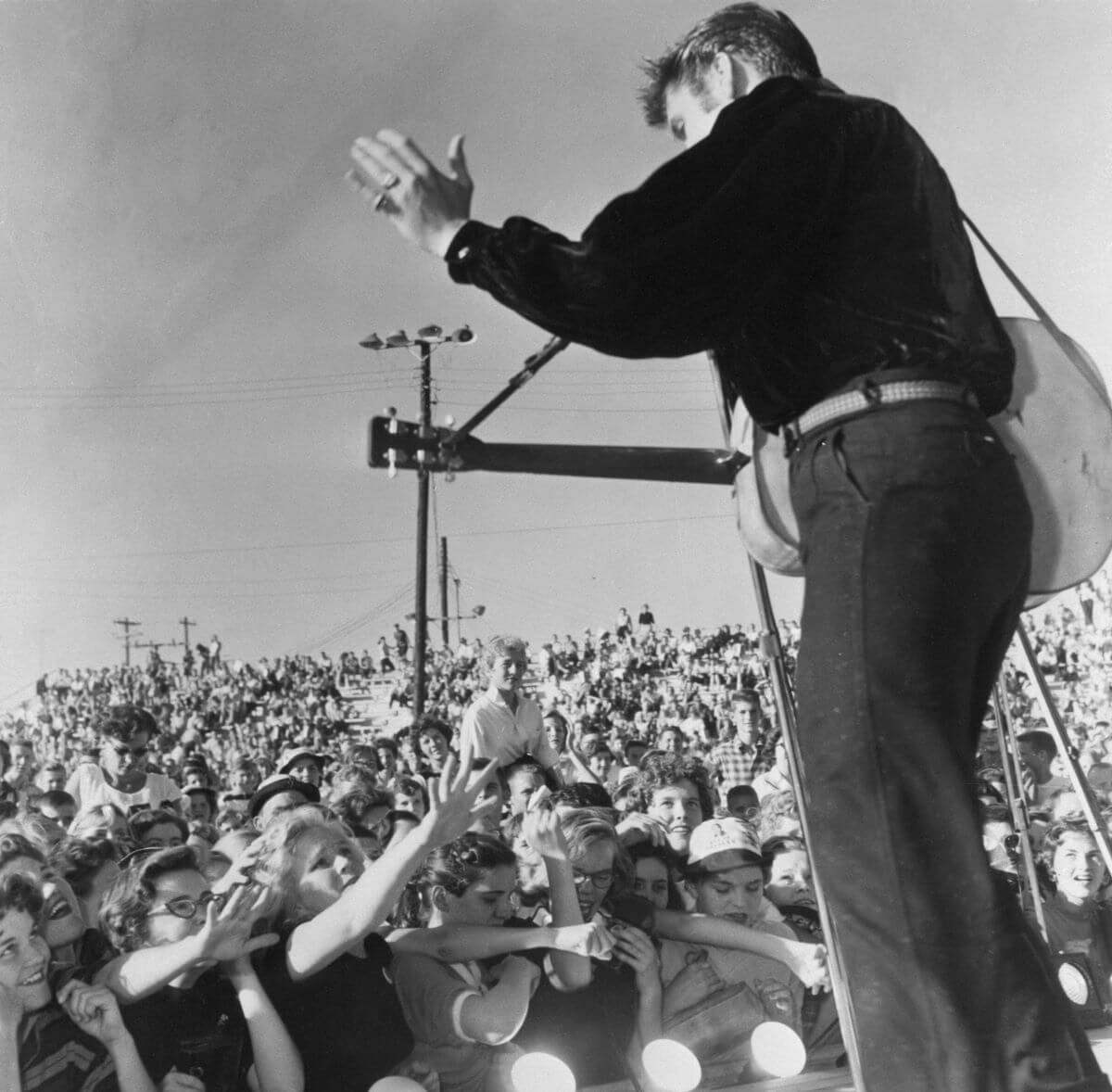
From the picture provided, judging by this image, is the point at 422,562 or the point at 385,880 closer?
the point at 385,880

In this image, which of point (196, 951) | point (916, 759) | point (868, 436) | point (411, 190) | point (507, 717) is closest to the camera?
point (916, 759)

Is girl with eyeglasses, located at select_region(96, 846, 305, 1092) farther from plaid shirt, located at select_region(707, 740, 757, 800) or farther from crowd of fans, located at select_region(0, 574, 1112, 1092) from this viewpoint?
plaid shirt, located at select_region(707, 740, 757, 800)

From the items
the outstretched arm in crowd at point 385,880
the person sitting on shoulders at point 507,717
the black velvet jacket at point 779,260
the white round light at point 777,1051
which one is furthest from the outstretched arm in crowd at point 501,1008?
the person sitting on shoulders at point 507,717

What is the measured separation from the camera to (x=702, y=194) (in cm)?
140

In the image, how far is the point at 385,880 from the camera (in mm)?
2535

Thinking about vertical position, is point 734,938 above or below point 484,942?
below

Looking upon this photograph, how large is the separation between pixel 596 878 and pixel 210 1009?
1.06m

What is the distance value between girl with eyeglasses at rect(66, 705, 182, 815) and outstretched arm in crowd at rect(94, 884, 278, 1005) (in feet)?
10.4

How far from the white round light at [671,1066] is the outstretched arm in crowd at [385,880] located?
0.83m

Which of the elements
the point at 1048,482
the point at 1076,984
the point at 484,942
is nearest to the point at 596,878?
the point at 484,942

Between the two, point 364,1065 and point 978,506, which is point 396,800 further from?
point 978,506

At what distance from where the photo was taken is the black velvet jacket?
54.9 inches

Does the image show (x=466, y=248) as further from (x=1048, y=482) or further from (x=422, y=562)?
(x=422, y=562)

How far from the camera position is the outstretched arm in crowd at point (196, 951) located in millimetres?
2514
